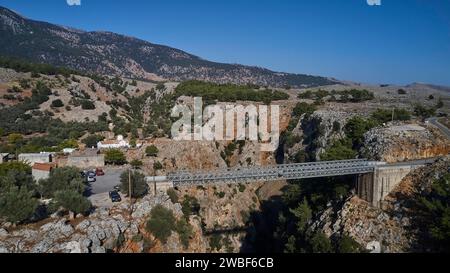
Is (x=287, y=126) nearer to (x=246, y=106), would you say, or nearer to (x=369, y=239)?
(x=246, y=106)

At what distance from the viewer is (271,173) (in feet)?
102

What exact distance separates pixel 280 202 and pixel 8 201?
96.6 feet

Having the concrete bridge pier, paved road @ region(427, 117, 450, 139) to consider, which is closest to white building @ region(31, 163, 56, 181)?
the concrete bridge pier

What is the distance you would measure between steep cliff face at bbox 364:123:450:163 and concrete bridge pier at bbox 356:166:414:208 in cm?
244

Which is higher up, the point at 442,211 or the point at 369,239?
the point at 442,211

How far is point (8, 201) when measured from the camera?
22.5 m

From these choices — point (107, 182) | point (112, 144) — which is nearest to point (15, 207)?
point (107, 182)

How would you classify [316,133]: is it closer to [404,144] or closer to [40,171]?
[404,144]

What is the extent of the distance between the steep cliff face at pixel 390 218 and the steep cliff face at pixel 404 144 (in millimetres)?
3302

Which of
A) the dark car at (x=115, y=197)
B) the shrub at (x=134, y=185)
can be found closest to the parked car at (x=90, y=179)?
the dark car at (x=115, y=197)

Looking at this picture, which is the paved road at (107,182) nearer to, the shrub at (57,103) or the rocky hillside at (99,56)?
the shrub at (57,103)

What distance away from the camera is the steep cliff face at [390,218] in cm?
2615

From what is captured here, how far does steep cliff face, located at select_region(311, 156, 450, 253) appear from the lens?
26150mm
